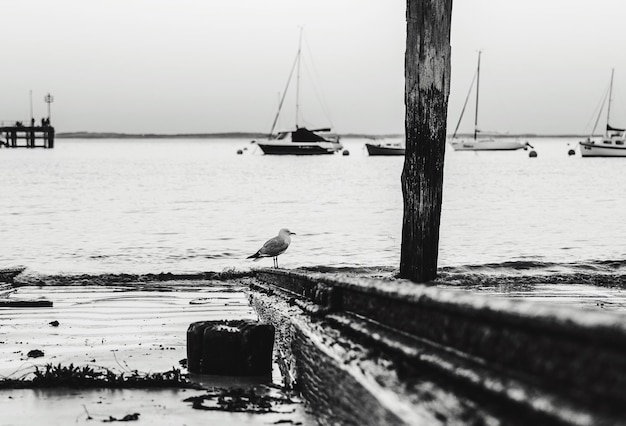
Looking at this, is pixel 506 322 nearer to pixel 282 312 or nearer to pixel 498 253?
pixel 282 312

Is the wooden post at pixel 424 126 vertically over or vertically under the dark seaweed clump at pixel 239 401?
over

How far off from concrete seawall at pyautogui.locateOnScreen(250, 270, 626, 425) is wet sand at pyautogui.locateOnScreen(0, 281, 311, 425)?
1.85 feet

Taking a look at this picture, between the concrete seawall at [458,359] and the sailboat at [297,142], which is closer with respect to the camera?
the concrete seawall at [458,359]

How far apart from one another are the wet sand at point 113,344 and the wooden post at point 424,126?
181 cm

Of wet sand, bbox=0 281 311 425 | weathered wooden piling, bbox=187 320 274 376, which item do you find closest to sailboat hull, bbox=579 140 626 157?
wet sand, bbox=0 281 311 425

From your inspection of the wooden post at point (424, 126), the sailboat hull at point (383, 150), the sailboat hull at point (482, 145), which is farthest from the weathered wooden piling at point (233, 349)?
the sailboat hull at point (383, 150)

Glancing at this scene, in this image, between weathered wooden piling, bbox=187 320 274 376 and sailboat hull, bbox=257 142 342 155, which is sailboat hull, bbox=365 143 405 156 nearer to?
sailboat hull, bbox=257 142 342 155

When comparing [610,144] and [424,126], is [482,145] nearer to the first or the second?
[610,144]

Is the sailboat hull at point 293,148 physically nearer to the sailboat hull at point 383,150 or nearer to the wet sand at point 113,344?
the sailboat hull at point 383,150

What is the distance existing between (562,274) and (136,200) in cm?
2346

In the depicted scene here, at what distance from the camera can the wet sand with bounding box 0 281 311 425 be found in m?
3.30

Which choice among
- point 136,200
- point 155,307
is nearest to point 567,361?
point 155,307

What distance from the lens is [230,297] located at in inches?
333

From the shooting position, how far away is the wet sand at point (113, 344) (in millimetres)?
3305
